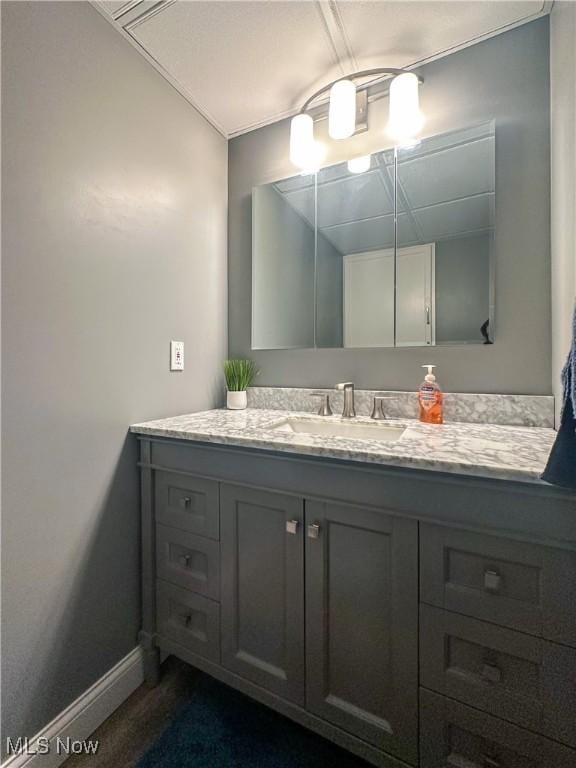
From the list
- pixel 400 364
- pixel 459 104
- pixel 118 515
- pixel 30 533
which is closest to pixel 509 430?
pixel 400 364

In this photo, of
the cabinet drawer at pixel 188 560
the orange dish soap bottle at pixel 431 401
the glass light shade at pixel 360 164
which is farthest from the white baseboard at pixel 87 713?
the glass light shade at pixel 360 164

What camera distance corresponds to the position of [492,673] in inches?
27.2

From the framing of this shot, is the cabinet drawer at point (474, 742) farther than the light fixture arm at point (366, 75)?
No

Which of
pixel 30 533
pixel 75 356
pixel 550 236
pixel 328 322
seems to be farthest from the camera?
pixel 328 322

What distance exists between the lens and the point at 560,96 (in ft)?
3.20

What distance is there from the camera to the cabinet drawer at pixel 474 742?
655mm

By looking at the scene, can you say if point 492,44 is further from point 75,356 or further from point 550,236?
point 75,356

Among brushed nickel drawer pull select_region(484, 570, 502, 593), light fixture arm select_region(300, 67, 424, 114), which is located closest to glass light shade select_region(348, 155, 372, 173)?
light fixture arm select_region(300, 67, 424, 114)

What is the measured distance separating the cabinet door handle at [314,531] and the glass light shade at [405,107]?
1377 millimetres

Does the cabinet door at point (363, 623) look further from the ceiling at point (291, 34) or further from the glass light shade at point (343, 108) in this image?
the ceiling at point (291, 34)

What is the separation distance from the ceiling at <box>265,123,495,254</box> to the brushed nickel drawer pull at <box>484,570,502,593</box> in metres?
1.06

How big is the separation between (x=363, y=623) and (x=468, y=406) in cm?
76

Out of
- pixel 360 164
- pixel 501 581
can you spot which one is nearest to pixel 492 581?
pixel 501 581

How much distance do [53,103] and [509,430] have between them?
5.27 ft
